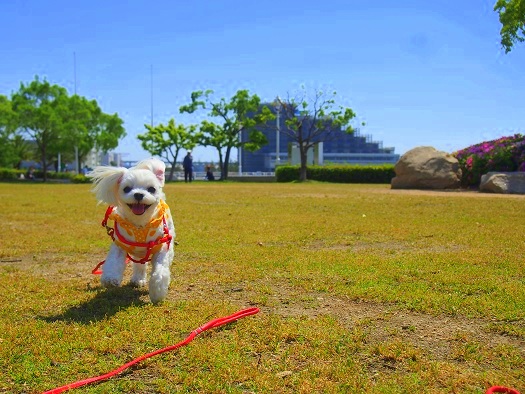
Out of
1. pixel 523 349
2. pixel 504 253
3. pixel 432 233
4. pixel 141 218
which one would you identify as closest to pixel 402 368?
pixel 523 349

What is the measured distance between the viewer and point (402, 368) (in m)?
2.65

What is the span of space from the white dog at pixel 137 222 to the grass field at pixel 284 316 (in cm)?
22

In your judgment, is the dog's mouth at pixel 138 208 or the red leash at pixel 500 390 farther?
the dog's mouth at pixel 138 208

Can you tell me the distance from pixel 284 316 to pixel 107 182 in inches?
70.5

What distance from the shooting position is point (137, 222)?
4.08 m

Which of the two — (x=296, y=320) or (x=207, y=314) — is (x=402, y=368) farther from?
(x=207, y=314)

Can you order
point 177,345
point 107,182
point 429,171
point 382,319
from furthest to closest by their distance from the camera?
point 429,171 < point 107,182 < point 382,319 < point 177,345

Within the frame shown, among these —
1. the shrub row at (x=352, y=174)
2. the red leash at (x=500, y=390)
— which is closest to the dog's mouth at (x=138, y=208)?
the red leash at (x=500, y=390)

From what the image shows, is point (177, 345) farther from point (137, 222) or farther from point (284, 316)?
point (137, 222)

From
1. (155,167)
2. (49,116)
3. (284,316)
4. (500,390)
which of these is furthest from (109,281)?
(49,116)

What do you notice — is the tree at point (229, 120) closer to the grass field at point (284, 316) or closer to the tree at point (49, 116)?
the tree at point (49, 116)

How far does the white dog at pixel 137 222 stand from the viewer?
394 centimetres

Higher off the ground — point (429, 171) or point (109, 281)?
point (429, 171)

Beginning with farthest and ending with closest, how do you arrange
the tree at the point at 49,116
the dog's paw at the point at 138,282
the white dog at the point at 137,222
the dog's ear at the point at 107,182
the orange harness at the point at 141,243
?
1. the tree at the point at 49,116
2. the dog's paw at the point at 138,282
3. the dog's ear at the point at 107,182
4. the orange harness at the point at 141,243
5. the white dog at the point at 137,222
